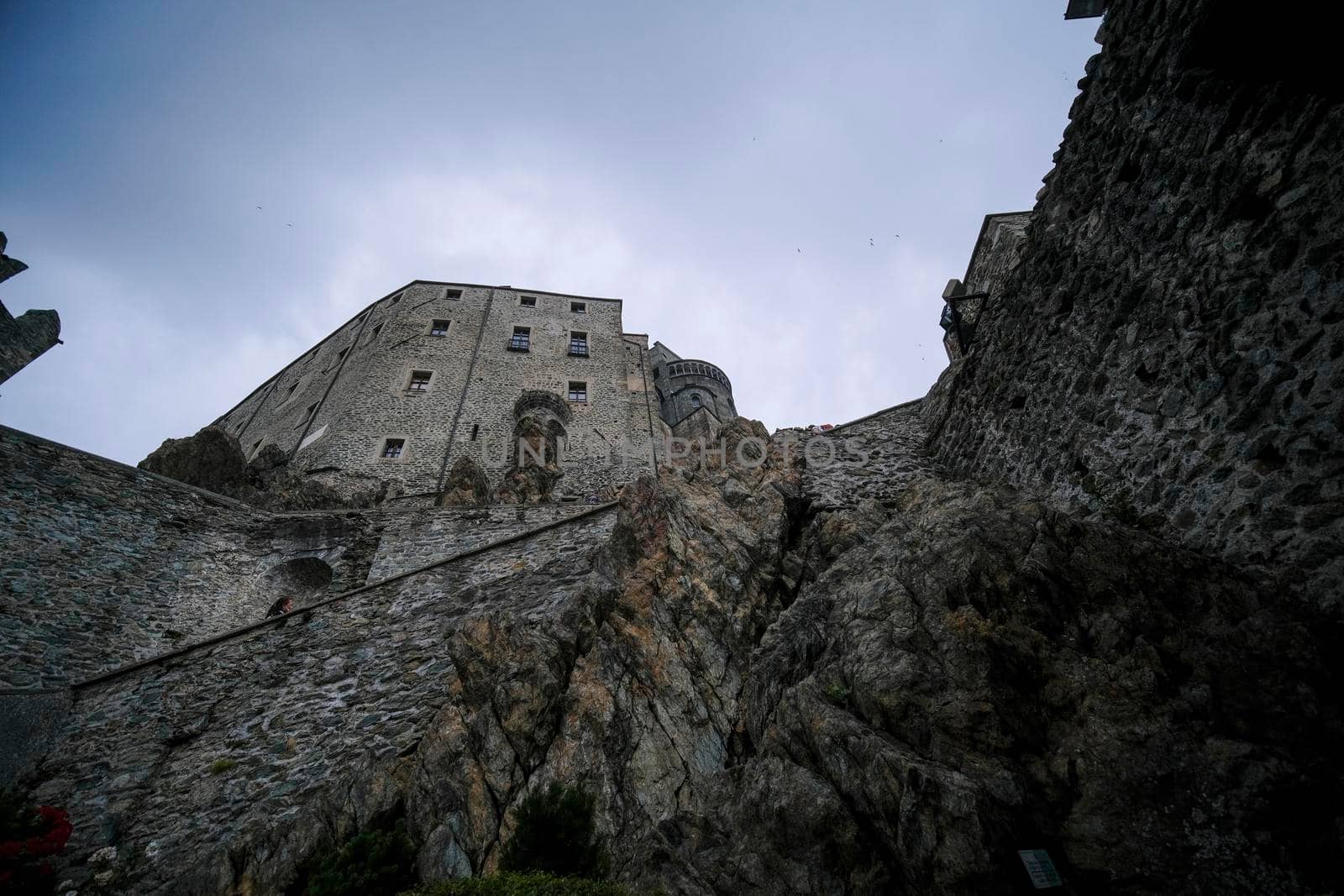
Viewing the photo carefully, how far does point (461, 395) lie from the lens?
887 inches

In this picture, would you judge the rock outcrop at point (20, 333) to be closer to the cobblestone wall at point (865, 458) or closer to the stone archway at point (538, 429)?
the stone archway at point (538, 429)

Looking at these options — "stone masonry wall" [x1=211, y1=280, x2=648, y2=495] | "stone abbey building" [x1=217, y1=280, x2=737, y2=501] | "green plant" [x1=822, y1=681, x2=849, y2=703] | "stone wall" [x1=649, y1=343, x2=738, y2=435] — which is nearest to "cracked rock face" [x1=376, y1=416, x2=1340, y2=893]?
"green plant" [x1=822, y1=681, x2=849, y2=703]

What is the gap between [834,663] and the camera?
4.61 m

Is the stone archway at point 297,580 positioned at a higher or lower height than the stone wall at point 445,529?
lower

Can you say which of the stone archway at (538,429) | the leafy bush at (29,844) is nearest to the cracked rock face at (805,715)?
the leafy bush at (29,844)

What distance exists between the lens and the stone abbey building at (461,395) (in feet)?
65.7

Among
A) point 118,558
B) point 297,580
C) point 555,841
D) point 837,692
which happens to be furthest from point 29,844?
point 837,692

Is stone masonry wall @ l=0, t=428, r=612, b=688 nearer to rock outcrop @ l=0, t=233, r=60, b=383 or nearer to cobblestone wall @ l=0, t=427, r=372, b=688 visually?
cobblestone wall @ l=0, t=427, r=372, b=688

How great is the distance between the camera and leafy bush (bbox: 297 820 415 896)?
4371 millimetres

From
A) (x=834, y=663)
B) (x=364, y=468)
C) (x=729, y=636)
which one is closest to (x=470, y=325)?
(x=364, y=468)

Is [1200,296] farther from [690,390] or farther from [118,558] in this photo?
[690,390]

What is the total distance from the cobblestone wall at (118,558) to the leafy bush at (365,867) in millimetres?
6180

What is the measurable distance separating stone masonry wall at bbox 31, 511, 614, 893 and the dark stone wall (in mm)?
5473

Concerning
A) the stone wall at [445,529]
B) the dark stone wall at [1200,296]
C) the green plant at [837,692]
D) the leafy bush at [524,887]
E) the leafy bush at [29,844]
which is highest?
the stone wall at [445,529]
